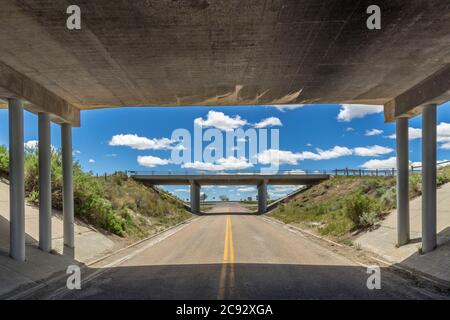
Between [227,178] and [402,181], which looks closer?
[402,181]

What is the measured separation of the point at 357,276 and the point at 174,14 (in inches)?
337

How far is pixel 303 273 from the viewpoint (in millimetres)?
11992

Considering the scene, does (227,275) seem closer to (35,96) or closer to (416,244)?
(416,244)

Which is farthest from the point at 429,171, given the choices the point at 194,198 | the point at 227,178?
the point at 194,198

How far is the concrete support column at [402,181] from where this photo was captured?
51.6 ft

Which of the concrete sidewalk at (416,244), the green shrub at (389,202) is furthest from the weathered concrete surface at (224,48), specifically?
the green shrub at (389,202)

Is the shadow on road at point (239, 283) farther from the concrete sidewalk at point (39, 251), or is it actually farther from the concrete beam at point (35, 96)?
the concrete beam at point (35, 96)

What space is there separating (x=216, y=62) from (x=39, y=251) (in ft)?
28.9

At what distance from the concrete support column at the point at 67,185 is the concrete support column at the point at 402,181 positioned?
12.9 metres

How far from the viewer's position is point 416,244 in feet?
48.6

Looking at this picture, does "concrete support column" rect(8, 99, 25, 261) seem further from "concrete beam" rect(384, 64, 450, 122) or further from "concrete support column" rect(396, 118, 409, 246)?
→ "concrete support column" rect(396, 118, 409, 246)

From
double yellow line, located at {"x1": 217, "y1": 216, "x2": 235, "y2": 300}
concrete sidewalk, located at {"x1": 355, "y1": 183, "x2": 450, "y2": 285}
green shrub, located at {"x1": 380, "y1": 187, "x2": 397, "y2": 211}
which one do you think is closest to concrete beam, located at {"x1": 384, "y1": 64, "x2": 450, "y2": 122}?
concrete sidewalk, located at {"x1": 355, "y1": 183, "x2": 450, "y2": 285}

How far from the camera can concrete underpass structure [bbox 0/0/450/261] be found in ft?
26.4

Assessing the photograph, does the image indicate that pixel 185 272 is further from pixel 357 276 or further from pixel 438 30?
pixel 438 30
